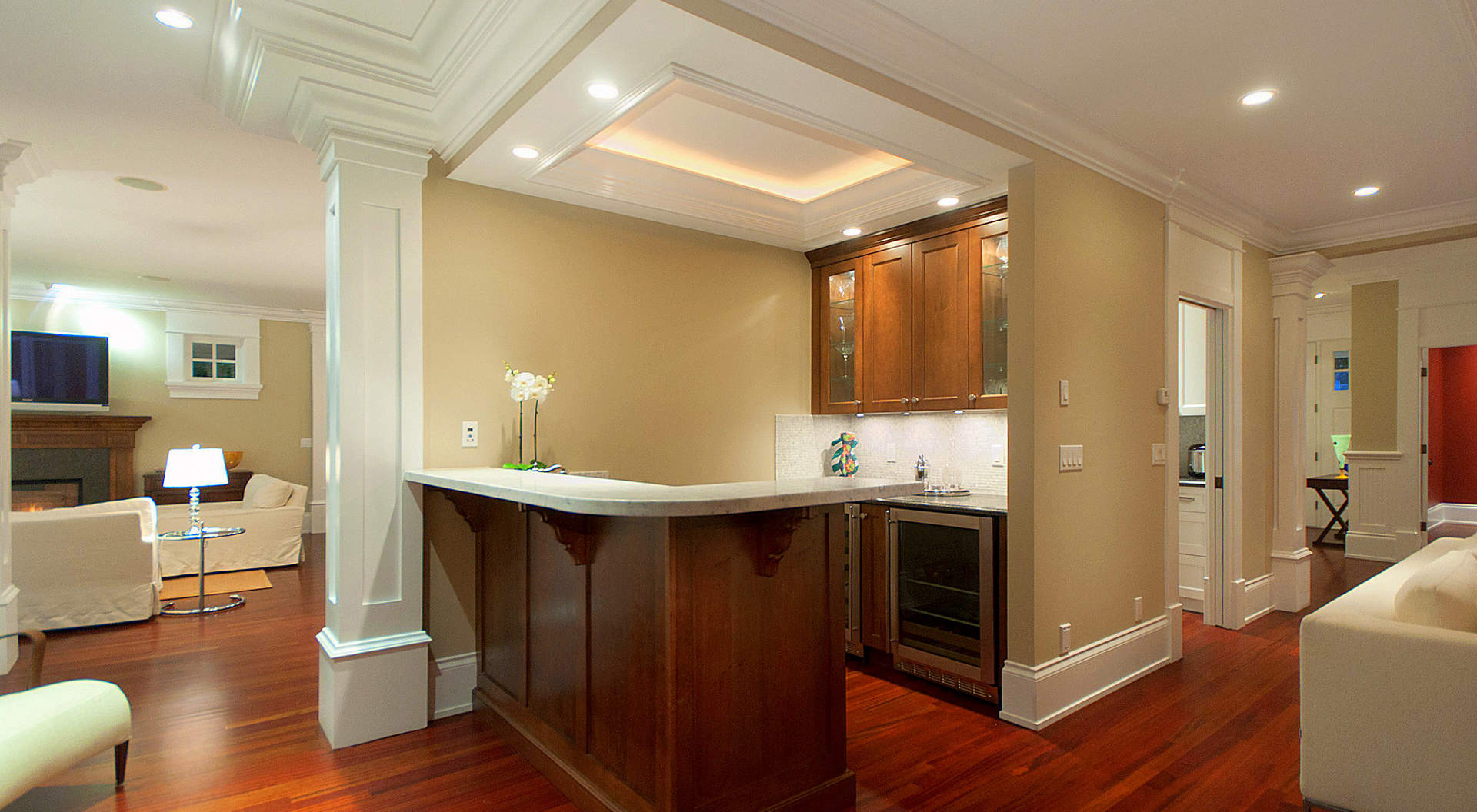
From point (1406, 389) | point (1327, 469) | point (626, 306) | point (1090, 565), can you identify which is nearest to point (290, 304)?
point (626, 306)

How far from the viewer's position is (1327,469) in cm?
878

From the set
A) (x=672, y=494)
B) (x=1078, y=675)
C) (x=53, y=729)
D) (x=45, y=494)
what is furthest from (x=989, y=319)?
(x=45, y=494)

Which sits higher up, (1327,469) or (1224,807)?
(1327,469)

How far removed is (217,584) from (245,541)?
54 cm

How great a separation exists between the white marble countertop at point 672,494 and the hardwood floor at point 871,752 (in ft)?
3.48

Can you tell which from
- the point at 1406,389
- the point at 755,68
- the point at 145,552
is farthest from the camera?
the point at 1406,389

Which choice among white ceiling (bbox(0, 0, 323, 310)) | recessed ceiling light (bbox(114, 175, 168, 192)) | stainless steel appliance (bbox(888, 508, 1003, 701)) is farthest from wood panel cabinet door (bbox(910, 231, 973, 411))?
recessed ceiling light (bbox(114, 175, 168, 192))

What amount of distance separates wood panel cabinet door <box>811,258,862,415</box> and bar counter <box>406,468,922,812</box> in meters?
2.08

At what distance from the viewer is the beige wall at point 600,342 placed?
3197 millimetres

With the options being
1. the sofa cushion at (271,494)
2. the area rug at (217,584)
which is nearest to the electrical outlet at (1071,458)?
the area rug at (217,584)

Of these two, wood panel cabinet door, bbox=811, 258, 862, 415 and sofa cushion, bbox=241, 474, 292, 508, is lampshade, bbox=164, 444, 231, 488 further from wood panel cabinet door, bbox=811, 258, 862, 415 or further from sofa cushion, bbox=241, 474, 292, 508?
wood panel cabinet door, bbox=811, 258, 862, 415

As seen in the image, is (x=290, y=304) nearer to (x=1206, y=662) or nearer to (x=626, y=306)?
(x=626, y=306)

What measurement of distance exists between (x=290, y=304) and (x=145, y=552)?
4044mm

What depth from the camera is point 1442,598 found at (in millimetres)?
2082
